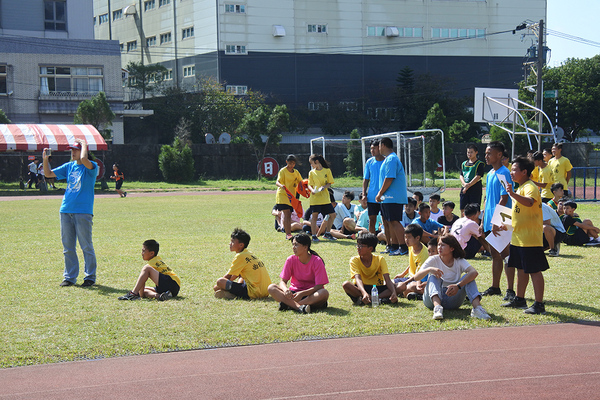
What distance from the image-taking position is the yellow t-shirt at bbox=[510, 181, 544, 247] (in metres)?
7.04

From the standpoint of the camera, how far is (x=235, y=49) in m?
61.7

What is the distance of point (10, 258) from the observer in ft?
37.7

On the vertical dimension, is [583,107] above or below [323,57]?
below

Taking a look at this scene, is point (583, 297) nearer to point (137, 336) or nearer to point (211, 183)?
point (137, 336)

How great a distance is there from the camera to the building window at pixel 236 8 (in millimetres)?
60844

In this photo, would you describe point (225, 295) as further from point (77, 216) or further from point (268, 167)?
point (268, 167)

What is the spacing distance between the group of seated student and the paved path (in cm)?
91

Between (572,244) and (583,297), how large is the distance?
4994mm

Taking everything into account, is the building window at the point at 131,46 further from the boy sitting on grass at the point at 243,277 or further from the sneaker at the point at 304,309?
the sneaker at the point at 304,309

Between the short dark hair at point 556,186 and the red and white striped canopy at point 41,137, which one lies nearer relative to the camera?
the short dark hair at point 556,186

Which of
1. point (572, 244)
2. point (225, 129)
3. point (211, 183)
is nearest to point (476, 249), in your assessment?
point (572, 244)

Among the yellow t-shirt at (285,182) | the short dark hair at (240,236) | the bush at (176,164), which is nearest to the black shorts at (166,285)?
the short dark hair at (240,236)

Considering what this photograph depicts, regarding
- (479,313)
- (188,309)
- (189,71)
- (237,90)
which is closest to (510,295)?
(479,313)

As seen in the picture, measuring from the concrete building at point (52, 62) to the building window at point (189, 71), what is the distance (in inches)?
470
